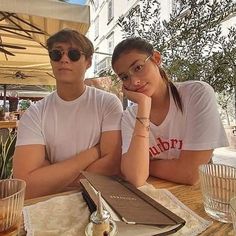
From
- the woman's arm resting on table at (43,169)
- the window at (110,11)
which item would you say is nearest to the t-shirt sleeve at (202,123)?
the woman's arm resting on table at (43,169)

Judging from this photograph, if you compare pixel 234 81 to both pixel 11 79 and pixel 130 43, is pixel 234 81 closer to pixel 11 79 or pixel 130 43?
pixel 130 43

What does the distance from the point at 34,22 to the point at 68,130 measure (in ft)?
7.25

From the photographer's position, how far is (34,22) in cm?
305

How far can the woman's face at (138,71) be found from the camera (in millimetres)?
1348

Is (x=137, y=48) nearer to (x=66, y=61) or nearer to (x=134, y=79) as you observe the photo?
(x=134, y=79)

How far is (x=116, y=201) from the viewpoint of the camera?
2.47ft

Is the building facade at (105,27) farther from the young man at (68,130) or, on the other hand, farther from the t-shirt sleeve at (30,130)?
the t-shirt sleeve at (30,130)

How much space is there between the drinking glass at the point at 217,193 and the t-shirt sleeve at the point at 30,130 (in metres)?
0.89

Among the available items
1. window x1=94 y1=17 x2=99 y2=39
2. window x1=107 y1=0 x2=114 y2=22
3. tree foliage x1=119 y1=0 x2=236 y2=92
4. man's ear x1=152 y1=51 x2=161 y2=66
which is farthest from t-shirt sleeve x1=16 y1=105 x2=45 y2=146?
window x1=94 y1=17 x2=99 y2=39

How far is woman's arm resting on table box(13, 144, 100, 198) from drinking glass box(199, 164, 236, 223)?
26.1 inches

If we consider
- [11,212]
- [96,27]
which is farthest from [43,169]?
[96,27]

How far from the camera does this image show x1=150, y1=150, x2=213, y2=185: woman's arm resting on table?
3.61ft

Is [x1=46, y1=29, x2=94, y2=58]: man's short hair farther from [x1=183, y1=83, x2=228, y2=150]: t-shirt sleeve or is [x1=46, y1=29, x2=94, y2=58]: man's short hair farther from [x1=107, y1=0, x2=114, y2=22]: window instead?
[x1=107, y1=0, x2=114, y2=22]: window

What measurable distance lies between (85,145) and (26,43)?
3.54m
